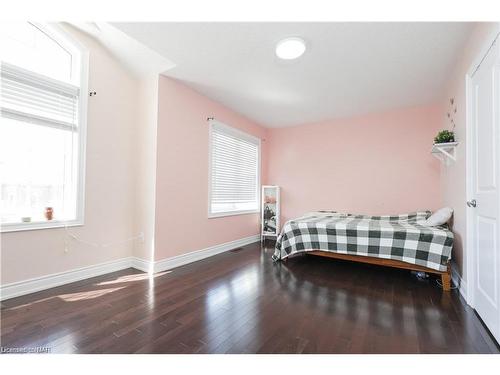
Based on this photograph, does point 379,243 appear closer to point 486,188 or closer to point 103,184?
point 486,188

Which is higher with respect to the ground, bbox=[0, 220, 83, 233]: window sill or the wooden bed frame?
bbox=[0, 220, 83, 233]: window sill

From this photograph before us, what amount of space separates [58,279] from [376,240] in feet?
11.5

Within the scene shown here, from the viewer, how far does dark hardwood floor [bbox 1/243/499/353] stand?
1482 mm

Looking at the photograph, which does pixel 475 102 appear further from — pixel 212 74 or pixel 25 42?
pixel 25 42

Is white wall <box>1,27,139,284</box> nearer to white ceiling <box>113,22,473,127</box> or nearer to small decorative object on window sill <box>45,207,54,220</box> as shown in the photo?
small decorative object on window sill <box>45,207,54,220</box>

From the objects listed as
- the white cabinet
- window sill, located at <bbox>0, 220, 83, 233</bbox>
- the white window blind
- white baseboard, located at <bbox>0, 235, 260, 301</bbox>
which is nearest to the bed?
white baseboard, located at <bbox>0, 235, 260, 301</bbox>

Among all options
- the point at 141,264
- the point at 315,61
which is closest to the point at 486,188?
the point at 315,61

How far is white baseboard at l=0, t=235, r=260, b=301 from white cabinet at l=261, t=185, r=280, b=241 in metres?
1.05

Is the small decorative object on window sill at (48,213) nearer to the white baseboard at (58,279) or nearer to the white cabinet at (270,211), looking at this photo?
the white baseboard at (58,279)

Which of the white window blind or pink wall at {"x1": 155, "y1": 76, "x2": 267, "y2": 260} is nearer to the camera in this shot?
the white window blind

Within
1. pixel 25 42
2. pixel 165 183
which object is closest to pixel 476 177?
pixel 165 183

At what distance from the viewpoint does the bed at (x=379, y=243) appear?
2453 mm

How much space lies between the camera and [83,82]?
266 cm
